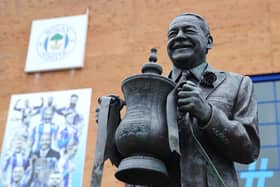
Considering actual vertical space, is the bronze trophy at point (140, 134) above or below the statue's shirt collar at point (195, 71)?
below

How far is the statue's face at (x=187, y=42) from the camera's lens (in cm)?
310

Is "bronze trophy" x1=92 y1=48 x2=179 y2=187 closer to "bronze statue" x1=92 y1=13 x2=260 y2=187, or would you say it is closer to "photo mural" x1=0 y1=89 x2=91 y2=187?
"bronze statue" x1=92 y1=13 x2=260 y2=187

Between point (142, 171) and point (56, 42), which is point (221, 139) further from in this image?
point (56, 42)

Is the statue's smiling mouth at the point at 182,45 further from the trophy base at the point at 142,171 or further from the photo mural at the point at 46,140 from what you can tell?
the photo mural at the point at 46,140

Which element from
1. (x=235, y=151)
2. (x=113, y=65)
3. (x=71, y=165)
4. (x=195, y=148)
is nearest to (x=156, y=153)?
(x=195, y=148)

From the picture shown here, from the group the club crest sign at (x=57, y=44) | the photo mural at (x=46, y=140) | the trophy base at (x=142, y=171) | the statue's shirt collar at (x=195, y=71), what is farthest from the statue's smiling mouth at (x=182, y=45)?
the club crest sign at (x=57, y=44)

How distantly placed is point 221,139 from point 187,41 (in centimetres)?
56

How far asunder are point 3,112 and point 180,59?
14.7 m

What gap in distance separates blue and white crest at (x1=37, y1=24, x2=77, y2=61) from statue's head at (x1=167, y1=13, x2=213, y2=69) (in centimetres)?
1452

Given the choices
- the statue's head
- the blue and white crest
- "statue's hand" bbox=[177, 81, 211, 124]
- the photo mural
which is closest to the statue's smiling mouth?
the statue's head

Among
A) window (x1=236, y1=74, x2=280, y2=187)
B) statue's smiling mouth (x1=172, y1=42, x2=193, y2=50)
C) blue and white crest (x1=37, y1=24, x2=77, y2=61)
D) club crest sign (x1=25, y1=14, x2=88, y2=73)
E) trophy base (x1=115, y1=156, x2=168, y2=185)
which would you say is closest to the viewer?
trophy base (x1=115, y1=156, x2=168, y2=185)

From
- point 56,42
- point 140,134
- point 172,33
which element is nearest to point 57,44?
point 56,42

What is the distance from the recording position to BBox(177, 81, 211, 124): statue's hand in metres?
2.72

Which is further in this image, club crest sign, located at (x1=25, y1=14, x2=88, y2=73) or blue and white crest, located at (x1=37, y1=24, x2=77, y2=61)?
blue and white crest, located at (x1=37, y1=24, x2=77, y2=61)
